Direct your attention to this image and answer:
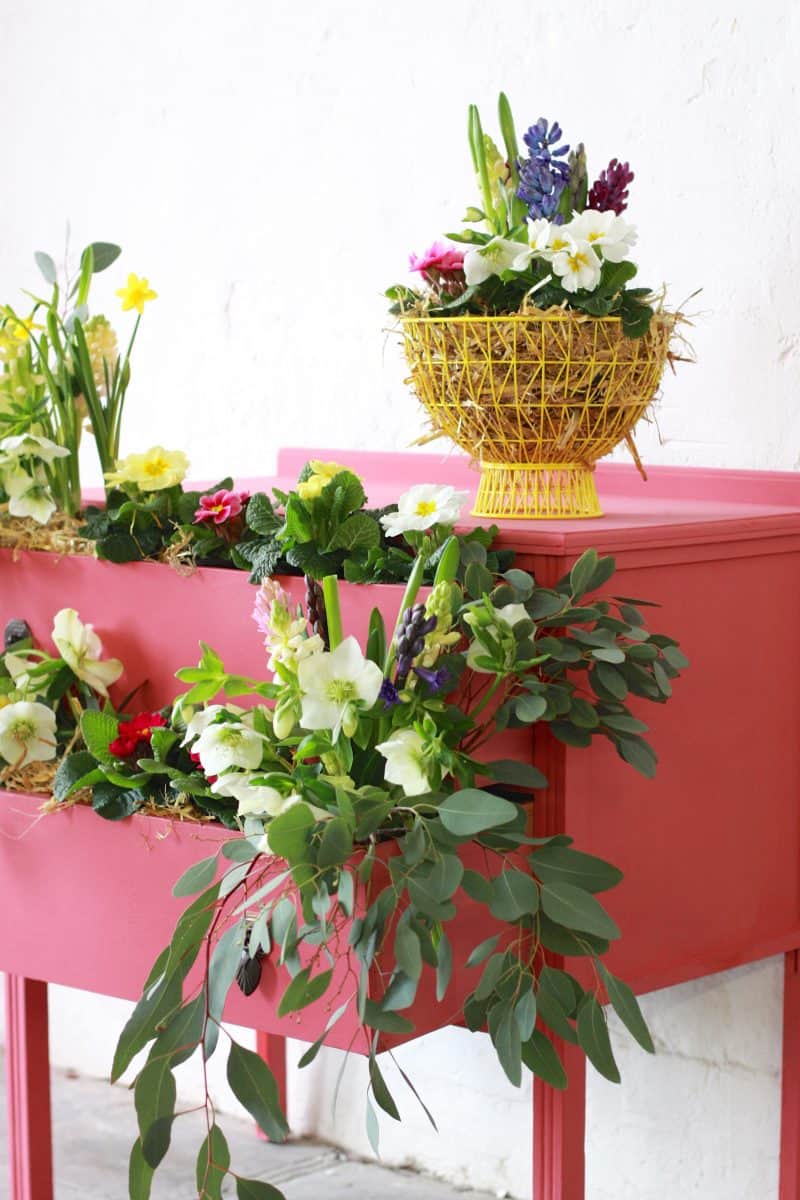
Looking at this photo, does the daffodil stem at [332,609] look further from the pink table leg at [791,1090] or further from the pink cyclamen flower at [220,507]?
the pink table leg at [791,1090]

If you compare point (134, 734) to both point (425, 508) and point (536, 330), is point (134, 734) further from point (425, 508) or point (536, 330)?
point (536, 330)

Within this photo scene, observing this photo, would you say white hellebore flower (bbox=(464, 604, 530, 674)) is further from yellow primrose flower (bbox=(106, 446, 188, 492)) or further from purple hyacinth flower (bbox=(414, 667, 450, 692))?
yellow primrose flower (bbox=(106, 446, 188, 492))

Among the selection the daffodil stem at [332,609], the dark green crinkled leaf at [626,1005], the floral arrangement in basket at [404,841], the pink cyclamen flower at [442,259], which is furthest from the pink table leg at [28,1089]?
the pink cyclamen flower at [442,259]

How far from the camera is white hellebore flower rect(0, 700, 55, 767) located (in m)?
1.65

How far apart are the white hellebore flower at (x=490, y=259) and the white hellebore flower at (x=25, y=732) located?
593mm

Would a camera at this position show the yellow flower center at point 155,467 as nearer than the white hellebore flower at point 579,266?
No

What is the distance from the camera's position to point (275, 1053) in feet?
7.93

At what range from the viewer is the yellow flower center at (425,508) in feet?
4.72

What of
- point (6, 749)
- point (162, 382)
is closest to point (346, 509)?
point (6, 749)

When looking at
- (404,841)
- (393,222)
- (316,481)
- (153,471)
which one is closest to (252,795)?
(404,841)

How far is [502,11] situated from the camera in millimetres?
2102

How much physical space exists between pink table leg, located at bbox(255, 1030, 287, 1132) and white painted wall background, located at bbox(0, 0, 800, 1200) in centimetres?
5

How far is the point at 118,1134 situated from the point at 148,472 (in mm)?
1230

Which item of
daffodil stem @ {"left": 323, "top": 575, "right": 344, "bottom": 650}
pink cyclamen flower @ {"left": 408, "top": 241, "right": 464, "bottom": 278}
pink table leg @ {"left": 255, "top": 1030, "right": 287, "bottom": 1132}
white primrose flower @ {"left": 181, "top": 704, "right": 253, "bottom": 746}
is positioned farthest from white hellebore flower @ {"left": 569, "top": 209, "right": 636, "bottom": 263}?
pink table leg @ {"left": 255, "top": 1030, "right": 287, "bottom": 1132}
